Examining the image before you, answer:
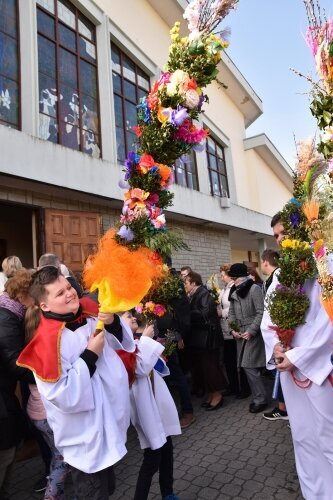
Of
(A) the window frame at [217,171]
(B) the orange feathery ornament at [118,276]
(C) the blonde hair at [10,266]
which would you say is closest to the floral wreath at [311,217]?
(B) the orange feathery ornament at [118,276]

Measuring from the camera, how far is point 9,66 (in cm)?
657

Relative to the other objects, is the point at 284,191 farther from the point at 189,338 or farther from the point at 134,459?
the point at 134,459

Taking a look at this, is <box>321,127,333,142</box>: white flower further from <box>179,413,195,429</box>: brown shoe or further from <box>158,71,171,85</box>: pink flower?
<box>179,413,195,429</box>: brown shoe

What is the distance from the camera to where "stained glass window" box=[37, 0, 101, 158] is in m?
7.28

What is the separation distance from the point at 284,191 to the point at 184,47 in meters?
21.5

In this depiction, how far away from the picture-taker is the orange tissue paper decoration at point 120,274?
2039mm

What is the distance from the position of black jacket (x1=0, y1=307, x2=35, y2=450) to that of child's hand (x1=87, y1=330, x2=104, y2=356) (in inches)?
47.6

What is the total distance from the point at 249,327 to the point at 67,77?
20.3ft

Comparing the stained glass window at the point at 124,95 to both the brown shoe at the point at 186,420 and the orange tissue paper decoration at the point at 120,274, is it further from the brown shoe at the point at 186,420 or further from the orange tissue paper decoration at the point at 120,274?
the orange tissue paper decoration at the point at 120,274

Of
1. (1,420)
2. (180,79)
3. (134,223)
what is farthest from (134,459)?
(180,79)

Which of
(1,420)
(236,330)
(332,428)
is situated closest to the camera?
(332,428)

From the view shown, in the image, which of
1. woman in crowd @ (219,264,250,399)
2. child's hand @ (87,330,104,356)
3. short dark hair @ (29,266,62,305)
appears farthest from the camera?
woman in crowd @ (219,264,250,399)

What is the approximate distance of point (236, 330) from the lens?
17.8 feet

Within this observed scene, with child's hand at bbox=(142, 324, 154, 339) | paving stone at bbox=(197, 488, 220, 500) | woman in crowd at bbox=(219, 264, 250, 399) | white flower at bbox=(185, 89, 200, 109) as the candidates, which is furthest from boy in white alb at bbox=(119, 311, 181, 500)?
woman in crowd at bbox=(219, 264, 250, 399)
